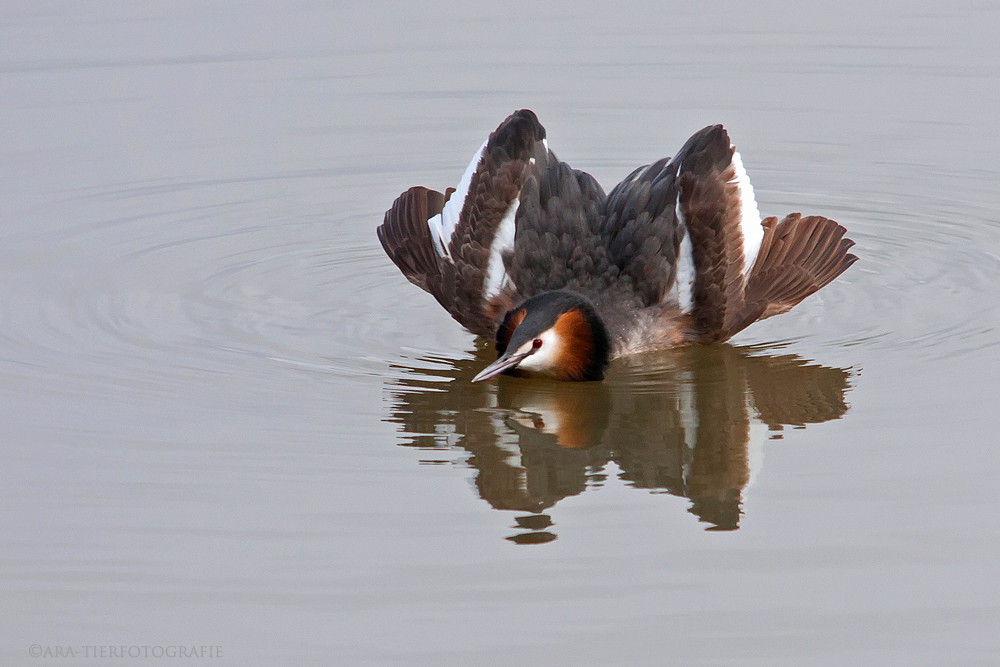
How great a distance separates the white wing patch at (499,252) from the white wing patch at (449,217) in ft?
1.31

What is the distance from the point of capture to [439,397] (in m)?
8.35

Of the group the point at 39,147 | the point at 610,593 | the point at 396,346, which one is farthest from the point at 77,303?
the point at 610,593

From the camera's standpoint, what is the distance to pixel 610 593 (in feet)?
20.2

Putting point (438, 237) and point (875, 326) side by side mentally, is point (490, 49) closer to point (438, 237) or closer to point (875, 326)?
point (438, 237)

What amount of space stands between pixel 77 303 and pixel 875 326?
4903 mm

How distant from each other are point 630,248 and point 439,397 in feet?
4.88

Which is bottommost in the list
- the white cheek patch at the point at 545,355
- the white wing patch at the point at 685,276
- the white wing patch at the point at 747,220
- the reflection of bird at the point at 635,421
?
the reflection of bird at the point at 635,421

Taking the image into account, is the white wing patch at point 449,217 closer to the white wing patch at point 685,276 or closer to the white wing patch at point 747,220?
the white wing patch at point 685,276

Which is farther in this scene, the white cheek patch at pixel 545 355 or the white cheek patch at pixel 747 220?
the white cheek patch at pixel 747 220

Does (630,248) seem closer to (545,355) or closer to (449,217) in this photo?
(545,355)

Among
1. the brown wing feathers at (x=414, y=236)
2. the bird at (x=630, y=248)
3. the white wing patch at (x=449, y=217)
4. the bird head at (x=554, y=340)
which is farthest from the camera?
the brown wing feathers at (x=414, y=236)

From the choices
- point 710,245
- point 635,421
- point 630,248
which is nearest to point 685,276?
point 710,245

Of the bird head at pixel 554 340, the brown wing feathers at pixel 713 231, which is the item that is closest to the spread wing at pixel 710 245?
the brown wing feathers at pixel 713 231

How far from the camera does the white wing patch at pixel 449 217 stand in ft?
31.4
